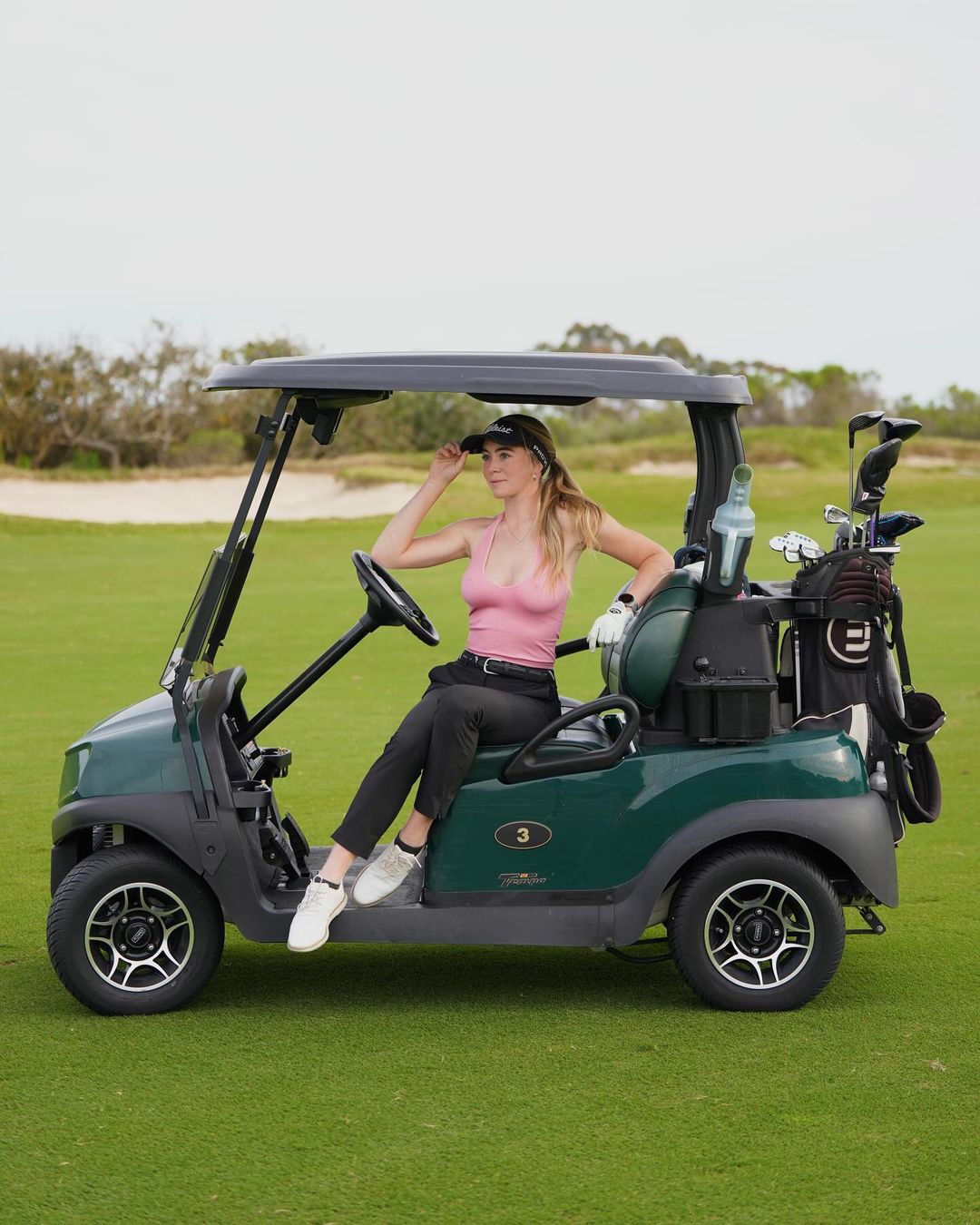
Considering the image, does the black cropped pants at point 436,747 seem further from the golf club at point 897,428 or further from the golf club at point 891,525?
the golf club at point 897,428

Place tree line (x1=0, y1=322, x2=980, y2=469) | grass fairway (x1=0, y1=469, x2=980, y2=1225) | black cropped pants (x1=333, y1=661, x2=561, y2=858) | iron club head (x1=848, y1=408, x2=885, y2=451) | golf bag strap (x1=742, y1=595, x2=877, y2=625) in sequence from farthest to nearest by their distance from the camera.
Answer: tree line (x1=0, y1=322, x2=980, y2=469) < iron club head (x1=848, y1=408, x2=885, y2=451) < golf bag strap (x1=742, y1=595, x2=877, y2=625) < black cropped pants (x1=333, y1=661, x2=561, y2=858) < grass fairway (x1=0, y1=469, x2=980, y2=1225)

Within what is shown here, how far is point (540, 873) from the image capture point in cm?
420

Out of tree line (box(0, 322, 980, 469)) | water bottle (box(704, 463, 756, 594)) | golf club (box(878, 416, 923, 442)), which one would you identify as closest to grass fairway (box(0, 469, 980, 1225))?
water bottle (box(704, 463, 756, 594))

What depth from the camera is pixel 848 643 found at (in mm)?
4340

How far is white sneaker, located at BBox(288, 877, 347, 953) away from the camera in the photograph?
4.07m

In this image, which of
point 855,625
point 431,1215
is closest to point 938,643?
point 855,625

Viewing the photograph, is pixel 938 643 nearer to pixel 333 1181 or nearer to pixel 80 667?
pixel 80 667

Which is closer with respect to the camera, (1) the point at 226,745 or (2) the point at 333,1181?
(2) the point at 333,1181

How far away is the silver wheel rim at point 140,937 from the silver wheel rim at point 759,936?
1.37m

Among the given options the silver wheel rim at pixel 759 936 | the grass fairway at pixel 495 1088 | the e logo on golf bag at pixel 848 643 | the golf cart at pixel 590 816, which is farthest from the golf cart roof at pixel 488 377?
the grass fairway at pixel 495 1088

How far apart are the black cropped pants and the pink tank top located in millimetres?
120

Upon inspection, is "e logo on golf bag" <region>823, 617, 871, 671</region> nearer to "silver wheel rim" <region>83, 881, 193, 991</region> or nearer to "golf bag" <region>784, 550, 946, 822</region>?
"golf bag" <region>784, 550, 946, 822</region>

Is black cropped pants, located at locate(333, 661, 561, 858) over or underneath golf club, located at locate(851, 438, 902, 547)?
underneath

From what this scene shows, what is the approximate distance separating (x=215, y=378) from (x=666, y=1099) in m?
2.06
